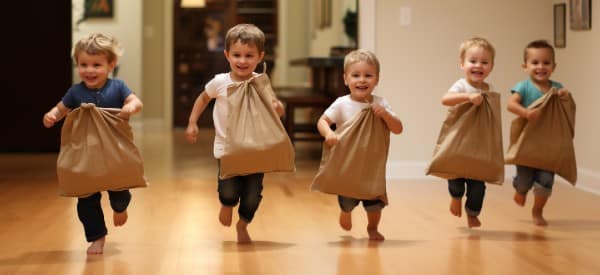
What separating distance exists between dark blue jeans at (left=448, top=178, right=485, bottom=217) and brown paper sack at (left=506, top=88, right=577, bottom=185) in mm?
313

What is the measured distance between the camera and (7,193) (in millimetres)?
5648

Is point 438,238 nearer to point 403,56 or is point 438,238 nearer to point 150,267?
point 150,267

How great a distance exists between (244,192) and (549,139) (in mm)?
1525

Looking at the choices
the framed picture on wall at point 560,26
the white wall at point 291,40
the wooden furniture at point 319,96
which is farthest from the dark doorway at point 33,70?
the white wall at point 291,40

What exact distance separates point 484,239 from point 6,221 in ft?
7.33

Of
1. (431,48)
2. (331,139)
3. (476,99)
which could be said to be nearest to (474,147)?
(476,99)

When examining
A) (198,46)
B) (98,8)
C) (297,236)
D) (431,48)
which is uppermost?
(98,8)

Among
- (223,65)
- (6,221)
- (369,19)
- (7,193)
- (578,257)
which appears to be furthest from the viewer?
(223,65)

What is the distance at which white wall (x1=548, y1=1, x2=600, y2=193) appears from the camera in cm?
585

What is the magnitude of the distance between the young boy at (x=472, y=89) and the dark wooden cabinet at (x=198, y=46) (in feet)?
28.2

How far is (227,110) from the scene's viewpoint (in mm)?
3814

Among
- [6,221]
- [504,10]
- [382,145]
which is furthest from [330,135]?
[504,10]

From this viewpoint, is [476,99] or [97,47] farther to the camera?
[476,99]

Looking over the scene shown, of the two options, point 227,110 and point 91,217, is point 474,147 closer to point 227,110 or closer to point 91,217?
point 227,110
